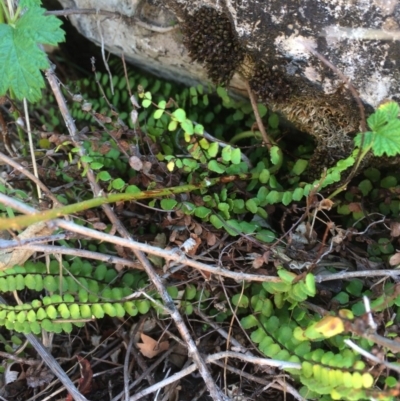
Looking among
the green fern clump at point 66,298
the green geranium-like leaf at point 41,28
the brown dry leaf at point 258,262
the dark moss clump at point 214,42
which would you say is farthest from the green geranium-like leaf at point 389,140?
the green geranium-like leaf at point 41,28

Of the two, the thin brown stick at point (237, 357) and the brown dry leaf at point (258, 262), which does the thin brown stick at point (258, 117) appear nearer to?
the brown dry leaf at point (258, 262)

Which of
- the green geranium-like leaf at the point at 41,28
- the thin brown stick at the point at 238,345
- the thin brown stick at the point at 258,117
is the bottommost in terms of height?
the thin brown stick at the point at 238,345

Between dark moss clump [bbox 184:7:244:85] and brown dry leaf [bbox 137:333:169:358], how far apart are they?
1089 mm

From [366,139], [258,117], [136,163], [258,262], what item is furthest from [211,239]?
[366,139]

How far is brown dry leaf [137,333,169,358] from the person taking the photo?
214cm

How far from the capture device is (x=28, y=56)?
1836 millimetres

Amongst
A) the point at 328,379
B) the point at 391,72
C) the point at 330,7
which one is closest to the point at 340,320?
the point at 328,379

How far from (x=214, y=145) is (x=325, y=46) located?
1.65 feet

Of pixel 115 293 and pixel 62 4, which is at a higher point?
pixel 62 4

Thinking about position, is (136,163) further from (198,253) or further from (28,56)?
(28,56)

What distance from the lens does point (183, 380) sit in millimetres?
2133

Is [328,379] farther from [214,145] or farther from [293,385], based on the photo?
[214,145]

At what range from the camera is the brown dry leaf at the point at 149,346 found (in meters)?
2.14

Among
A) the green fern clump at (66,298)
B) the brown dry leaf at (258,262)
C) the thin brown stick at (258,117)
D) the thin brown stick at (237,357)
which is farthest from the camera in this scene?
the thin brown stick at (258,117)
